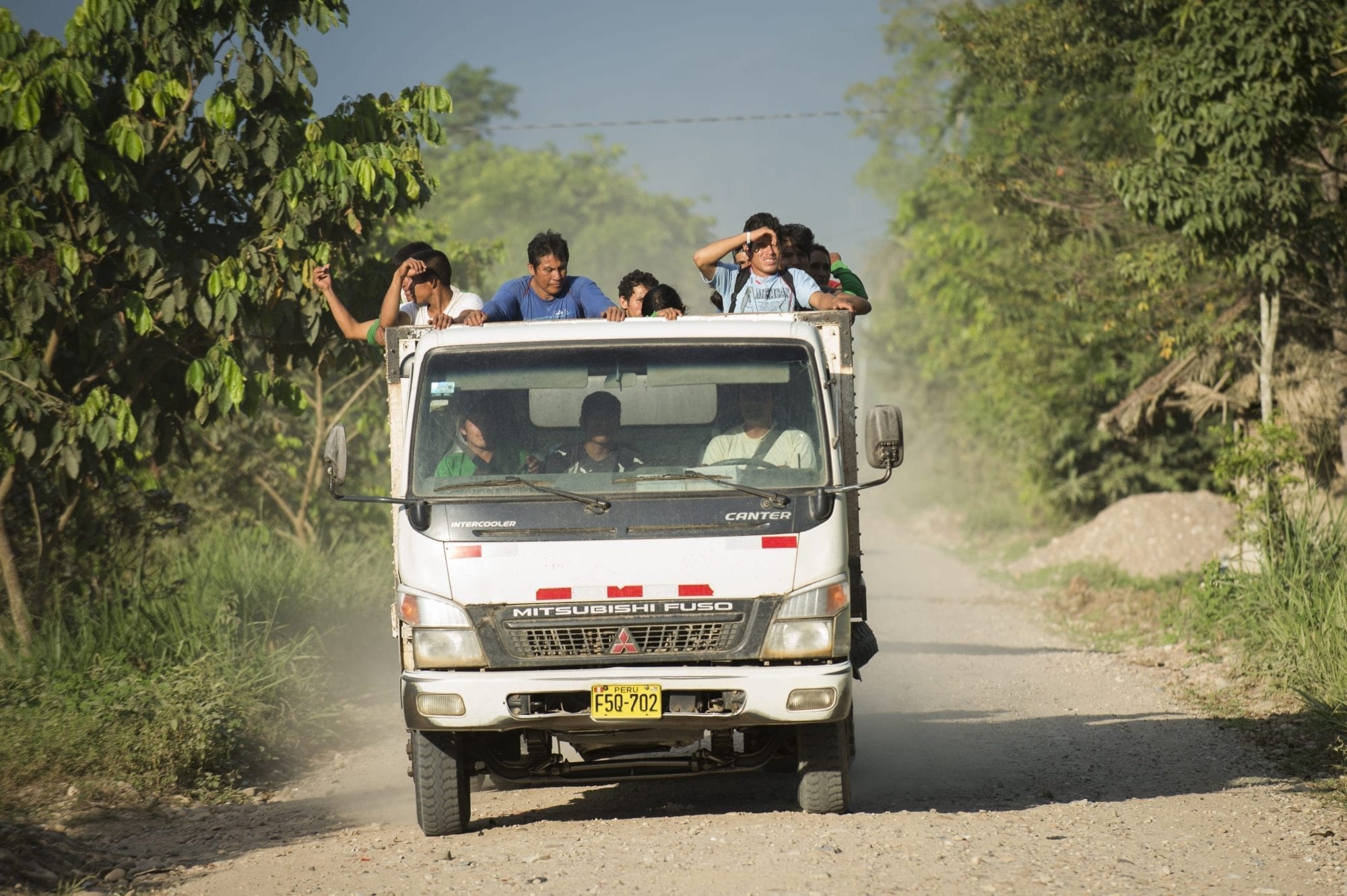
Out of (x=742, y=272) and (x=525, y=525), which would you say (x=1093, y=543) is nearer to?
(x=742, y=272)

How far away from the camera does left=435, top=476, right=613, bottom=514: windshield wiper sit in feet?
20.6

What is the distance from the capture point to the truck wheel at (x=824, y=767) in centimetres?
662

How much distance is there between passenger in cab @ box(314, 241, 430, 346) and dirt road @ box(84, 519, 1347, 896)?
261 cm

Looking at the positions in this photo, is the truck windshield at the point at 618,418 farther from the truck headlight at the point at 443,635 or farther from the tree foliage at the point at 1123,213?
the tree foliage at the point at 1123,213

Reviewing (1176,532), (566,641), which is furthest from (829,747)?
(1176,532)

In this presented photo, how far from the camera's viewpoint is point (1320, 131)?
44.0 ft

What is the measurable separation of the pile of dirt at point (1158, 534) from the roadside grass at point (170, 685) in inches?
422

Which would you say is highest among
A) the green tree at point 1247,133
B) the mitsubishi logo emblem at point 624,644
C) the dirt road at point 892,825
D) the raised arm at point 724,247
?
the green tree at point 1247,133

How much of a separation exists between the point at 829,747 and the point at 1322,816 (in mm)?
2353

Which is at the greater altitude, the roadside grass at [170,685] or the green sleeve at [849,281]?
the green sleeve at [849,281]

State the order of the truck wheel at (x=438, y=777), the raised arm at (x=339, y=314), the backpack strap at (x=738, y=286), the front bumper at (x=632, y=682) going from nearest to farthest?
the front bumper at (x=632, y=682), the truck wheel at (x=438, y=777), the backpack strap at (x=738, y=286), the raised arm at (x=339, y=314)

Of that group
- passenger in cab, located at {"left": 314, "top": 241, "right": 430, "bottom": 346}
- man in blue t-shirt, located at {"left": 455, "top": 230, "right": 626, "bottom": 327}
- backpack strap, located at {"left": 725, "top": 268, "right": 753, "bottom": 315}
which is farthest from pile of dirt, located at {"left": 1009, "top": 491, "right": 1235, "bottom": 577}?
passenger in cab, located at {"left": 314, "top": 241, "right": 430, "bottom": 346}

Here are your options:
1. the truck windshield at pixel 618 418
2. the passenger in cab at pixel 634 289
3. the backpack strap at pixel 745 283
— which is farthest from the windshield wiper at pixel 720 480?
the passenger in cab at pixel 634 289

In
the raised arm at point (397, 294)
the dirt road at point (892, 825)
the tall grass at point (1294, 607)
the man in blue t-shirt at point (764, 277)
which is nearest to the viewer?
the dirt road at point (892, 825)
